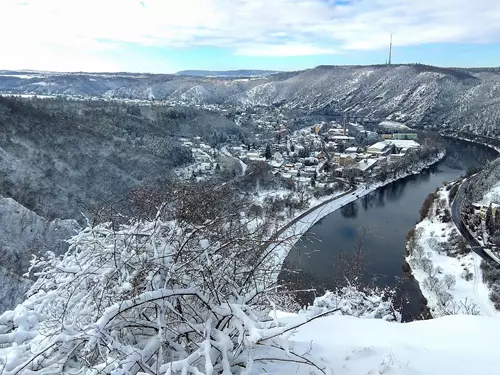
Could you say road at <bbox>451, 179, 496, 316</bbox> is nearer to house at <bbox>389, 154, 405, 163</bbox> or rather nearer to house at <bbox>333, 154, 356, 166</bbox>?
house at <bbox>389, 154, 405, 163</bbox>

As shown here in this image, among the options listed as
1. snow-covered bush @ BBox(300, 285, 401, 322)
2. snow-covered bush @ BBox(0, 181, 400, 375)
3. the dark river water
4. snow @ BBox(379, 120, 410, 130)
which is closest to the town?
snow @ BBox(379, 120, 410, 130)

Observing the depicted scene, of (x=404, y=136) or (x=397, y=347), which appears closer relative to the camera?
(x=397, y=347)

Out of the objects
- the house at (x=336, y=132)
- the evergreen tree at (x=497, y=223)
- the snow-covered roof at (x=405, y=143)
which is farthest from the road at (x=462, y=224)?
the house at (x=336, y=132)

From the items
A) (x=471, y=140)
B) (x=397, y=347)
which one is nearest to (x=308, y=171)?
(x=471, y=140)

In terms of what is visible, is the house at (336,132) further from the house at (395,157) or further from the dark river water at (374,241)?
the dark river water at (374,241)

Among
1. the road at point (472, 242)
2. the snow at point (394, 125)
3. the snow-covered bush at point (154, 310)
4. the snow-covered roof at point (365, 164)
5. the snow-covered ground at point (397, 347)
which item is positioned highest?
the snow-covered bush at point (154, 310)

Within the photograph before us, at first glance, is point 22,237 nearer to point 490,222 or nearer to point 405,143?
point 490,222

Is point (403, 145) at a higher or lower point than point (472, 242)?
higher
